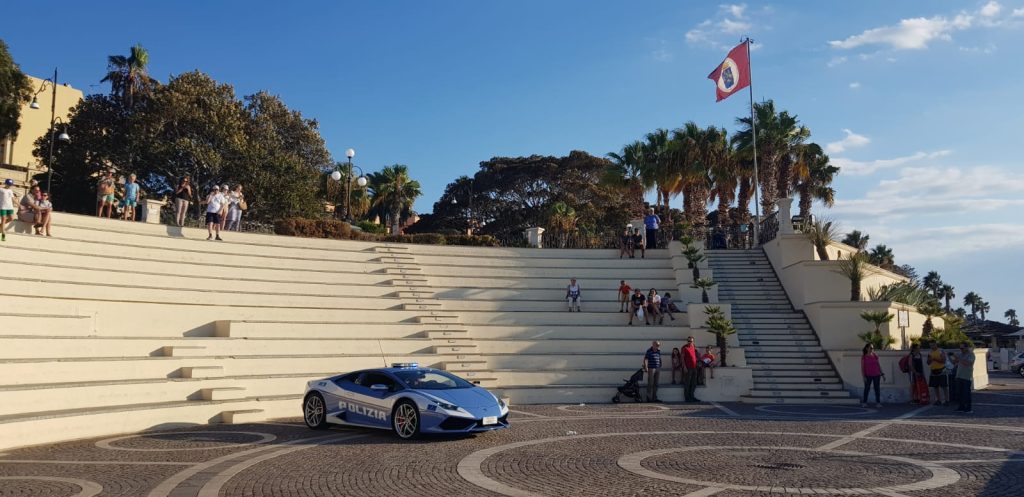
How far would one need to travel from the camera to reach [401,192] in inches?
2126

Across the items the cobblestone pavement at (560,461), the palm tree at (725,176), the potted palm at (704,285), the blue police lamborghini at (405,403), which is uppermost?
the palm tree at (725,176)

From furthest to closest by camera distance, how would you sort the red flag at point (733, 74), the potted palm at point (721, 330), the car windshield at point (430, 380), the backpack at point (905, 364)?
the red flag at point (733, 74)
the potted palm at point (721, 330)
the backpack at point (905, 364)
the car windshield at point (430, 380)

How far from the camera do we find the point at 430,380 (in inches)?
533

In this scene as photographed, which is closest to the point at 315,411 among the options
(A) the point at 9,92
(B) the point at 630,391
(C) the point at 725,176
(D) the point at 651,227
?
(B) the point at 630,391

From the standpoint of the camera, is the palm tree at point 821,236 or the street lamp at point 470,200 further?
the street lamp at point 470,200

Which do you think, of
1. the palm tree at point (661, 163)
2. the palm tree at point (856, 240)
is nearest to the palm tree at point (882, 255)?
the palm tree at point (856, 240)

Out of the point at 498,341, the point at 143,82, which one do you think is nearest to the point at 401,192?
the point at 143,82

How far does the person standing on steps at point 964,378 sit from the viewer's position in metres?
17.5

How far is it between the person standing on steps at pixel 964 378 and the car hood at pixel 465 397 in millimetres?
11986

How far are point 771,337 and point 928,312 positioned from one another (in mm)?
5681

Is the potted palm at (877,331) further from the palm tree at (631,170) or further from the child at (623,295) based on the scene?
the palm tree at (631,170)

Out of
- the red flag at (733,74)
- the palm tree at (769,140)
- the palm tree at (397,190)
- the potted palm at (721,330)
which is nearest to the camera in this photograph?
the potted palm at (721,330)

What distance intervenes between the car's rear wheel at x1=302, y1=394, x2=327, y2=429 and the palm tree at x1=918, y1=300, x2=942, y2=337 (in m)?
19.5

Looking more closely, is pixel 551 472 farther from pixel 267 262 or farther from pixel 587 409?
pixel 267 262
